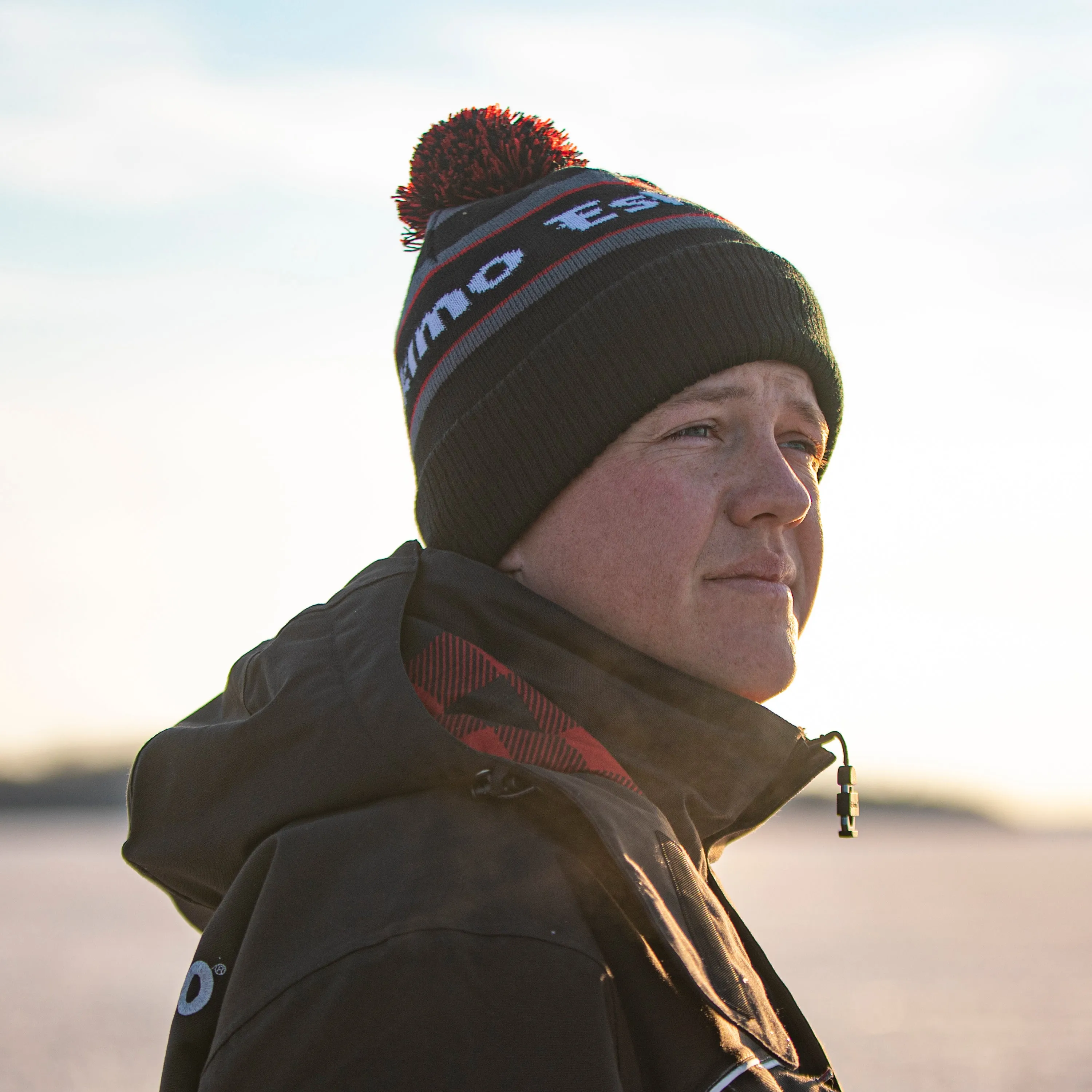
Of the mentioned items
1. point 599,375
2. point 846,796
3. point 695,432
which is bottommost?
point 846,796

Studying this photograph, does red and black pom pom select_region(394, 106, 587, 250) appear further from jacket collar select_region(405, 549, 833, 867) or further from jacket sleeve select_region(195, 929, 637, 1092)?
jacket sleeve select_region(195, 929, 637, 1092)

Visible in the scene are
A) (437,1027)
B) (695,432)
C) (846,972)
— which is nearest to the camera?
(437,1027)

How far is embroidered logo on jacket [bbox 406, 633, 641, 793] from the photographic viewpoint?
167cm

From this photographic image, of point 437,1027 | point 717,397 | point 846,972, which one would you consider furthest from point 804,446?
point 846,972

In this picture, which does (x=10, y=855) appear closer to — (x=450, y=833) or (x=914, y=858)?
(x=914, y=858)

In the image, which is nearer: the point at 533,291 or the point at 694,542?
the point at 694,542

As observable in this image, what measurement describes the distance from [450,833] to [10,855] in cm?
1831

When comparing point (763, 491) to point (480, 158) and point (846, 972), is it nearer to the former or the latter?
point (480, 158)

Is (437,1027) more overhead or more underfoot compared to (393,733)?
more underfoot

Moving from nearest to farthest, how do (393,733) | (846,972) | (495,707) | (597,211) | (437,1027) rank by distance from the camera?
(437,1027), (393,733), (495,707), (597,211), (846,972)

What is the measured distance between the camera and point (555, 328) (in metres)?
2.38

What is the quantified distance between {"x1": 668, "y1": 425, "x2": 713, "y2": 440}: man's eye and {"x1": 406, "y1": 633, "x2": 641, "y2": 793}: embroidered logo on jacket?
0.64 metres

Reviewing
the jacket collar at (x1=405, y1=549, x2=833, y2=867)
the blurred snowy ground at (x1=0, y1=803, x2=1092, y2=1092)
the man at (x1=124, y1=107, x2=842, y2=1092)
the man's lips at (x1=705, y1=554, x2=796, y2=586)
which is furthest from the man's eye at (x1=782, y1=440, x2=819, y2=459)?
the blurred snowy ground at (x1=0, y1=803, x2=1092, y2=1092)

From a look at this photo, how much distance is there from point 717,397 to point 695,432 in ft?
0.29
